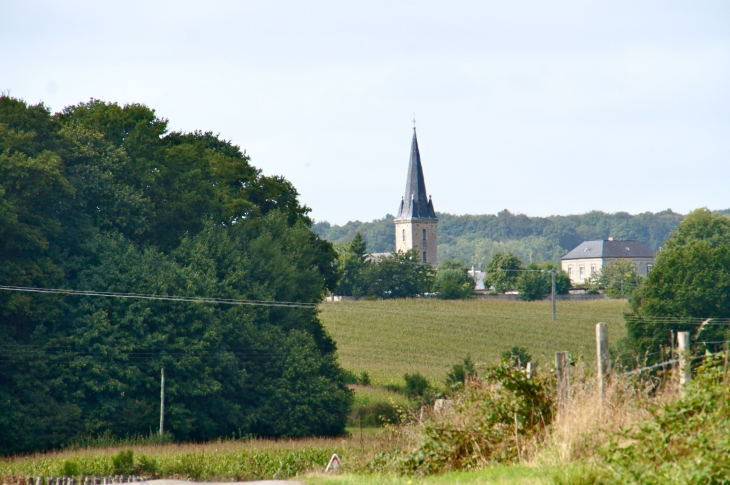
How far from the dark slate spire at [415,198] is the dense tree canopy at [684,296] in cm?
8456

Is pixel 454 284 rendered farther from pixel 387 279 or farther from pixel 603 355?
pixel 603 355

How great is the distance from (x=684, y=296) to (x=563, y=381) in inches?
1669

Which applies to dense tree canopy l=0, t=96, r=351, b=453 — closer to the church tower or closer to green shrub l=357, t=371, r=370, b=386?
green shrub l=357, t=371, r=370, b=386

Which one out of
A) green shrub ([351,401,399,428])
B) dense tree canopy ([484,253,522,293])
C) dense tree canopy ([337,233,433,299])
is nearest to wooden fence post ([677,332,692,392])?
green shrub ([351,401,399,428])

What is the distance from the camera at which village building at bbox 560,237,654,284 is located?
14712 centimetres

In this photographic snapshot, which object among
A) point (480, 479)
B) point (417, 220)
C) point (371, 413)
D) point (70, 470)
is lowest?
point (371, 413)

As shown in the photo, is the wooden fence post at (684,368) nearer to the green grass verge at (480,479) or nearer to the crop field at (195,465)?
the green grass verge at (480,479)

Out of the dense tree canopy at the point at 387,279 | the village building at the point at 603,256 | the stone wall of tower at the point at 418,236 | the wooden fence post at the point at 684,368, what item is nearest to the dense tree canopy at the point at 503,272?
the dense tree canopy at the point at 387,279

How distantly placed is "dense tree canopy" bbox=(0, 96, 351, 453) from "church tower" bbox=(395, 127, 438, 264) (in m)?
96.4

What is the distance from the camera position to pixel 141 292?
33500 mm

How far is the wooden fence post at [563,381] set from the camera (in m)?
8.95

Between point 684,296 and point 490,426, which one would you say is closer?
point 490,426

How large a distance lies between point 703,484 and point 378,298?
94.8 metres

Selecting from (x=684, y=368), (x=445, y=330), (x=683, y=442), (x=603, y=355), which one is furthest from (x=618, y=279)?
(x=683, y=442)
